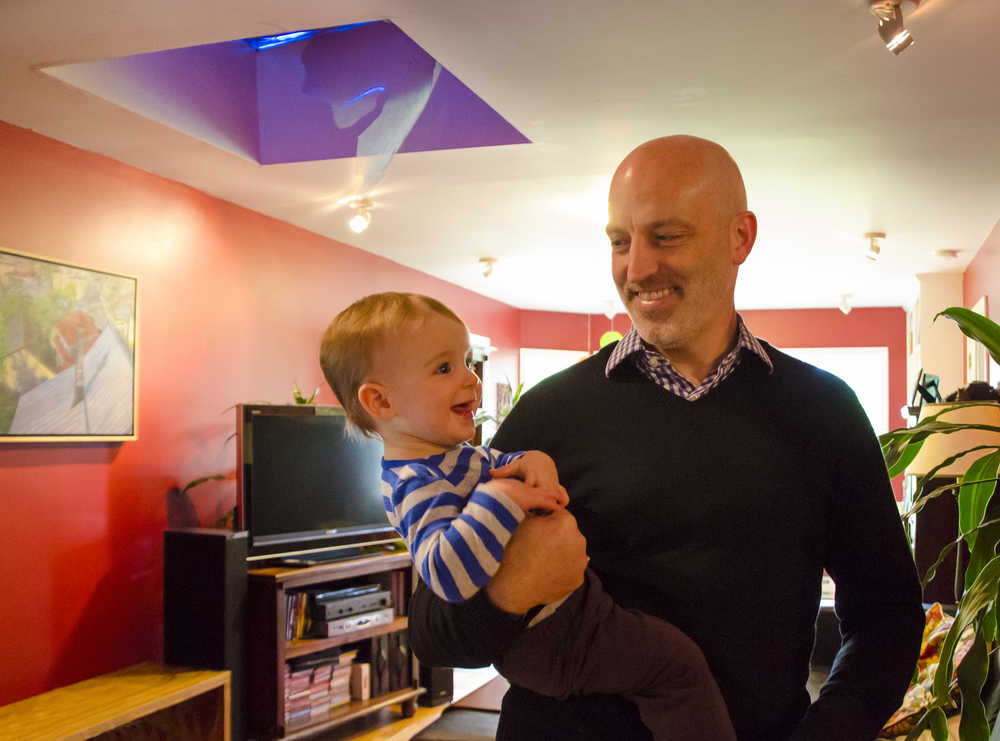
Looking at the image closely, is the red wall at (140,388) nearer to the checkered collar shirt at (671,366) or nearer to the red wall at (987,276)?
the checkered collar shirt at (671,366)

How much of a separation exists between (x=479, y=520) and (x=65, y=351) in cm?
295

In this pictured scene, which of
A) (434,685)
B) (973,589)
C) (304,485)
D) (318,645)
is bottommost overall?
(434,685)

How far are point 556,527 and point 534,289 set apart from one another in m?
6.89

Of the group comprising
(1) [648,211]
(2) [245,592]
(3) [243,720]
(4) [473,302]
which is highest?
(4) [473,302]

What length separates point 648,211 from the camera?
1.13m

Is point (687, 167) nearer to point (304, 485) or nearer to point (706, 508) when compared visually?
point (706, 508)

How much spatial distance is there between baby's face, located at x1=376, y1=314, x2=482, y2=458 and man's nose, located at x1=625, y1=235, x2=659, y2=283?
27 centimetres

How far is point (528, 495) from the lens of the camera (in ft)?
3.33

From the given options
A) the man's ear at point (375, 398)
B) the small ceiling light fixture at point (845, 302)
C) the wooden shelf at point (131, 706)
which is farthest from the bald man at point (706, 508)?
the small ceiling light fixture at point (845, 302)

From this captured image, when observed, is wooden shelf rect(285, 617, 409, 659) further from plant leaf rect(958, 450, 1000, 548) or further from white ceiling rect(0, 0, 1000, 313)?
plant leaf rect(958, 450, 1000, 548)

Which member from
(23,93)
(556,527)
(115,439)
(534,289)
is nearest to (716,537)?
(556,527)

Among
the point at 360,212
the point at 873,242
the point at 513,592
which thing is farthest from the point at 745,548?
the point at 873,242

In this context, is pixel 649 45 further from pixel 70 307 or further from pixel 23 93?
pixel 70 307

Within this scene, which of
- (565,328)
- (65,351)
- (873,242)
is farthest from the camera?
(565,328)
